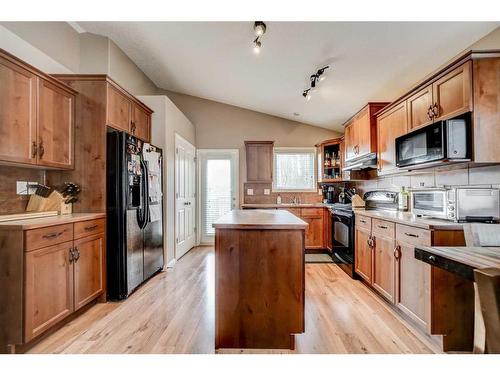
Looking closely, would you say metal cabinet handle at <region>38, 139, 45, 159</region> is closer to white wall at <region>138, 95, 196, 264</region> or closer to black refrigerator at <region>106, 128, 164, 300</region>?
black refrigerator at <region>106, 128, 164, 300</region>

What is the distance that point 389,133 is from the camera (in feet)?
9.78

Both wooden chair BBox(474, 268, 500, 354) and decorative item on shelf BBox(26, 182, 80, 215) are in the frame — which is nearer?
wooden chair BBox(474, 268, 500, 354)

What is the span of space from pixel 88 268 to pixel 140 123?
197cm

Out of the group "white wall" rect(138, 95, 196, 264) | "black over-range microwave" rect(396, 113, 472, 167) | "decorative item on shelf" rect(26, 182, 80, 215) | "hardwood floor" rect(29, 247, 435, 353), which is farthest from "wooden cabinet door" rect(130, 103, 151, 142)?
"black over-range microwave" rect(396, 113, 472, 167)

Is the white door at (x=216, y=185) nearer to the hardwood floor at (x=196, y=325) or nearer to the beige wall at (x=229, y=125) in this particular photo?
the beige wall at (x=229, y=125)

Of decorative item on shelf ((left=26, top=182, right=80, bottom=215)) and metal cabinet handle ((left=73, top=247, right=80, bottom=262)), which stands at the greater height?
decorative item on shelf ((left=26, top=182, right=80, bottom=215))

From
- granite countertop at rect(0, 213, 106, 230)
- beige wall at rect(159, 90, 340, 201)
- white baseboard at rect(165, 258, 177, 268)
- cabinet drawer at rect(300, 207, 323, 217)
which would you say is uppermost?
beige wall at rect(159, 90, 340, 201)

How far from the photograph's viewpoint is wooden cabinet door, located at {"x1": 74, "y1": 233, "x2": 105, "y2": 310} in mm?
2305

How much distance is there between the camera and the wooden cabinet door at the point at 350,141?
12.8 ft

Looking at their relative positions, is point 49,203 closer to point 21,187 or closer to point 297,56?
point 21,187

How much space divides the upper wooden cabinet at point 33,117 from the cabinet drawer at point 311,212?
3.56 meters

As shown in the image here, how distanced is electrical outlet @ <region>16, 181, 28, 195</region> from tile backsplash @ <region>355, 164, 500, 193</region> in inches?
157

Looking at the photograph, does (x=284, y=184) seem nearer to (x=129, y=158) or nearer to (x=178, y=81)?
(x=178, y=81)

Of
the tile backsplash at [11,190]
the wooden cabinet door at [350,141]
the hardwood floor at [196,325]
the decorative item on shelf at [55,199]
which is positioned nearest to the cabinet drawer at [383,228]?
the hardwood floor at [196,325]
